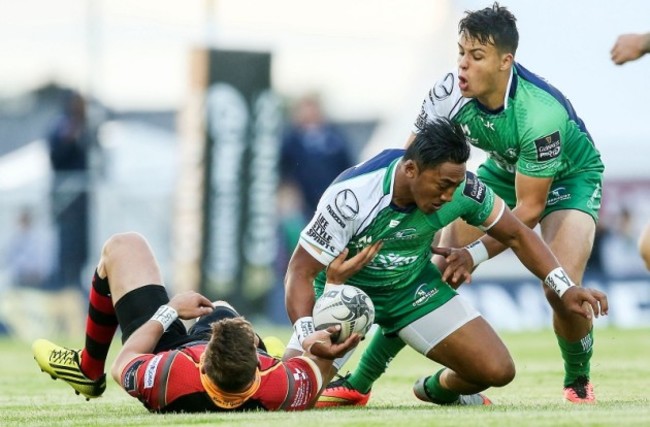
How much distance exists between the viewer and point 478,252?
30.2 feet

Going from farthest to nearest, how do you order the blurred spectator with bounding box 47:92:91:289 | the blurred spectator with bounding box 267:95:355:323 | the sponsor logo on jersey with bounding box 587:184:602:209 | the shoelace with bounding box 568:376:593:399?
1. the blurred spectator with bounding box 267:95:355:323
2. the blurred spectator with bounding box 47:92:91:289
3. the sponsor logo on jersey with bounding box 587:184:602:209
4. the shoelace with bounding box 568:376:593:399

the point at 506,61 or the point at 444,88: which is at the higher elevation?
the point at 506,61

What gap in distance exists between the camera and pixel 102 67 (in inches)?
866

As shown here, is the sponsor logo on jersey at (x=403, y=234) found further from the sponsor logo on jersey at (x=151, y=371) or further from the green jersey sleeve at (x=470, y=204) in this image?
the sponsor logo on jersey at (x=151, y=371)

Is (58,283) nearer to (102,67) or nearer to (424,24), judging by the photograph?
(102,67)

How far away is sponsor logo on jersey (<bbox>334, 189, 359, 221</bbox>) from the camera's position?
27.9ft

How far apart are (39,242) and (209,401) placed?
1346cm

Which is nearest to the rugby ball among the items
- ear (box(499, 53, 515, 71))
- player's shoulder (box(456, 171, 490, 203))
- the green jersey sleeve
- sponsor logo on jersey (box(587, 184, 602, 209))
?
the green jersey sleeve

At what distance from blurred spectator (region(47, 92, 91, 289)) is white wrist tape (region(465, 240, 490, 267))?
12362 mm

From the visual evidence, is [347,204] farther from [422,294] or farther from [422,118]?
[422,118]

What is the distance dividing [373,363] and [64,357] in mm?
2022

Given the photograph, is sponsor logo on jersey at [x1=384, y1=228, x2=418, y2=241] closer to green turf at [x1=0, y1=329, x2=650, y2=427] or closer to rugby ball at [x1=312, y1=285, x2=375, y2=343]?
rugby ball at [x1=312, y1=285, x2=375, y2=343]

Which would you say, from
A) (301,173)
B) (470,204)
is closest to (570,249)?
(470,204)

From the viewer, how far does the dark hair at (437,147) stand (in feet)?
26.9
